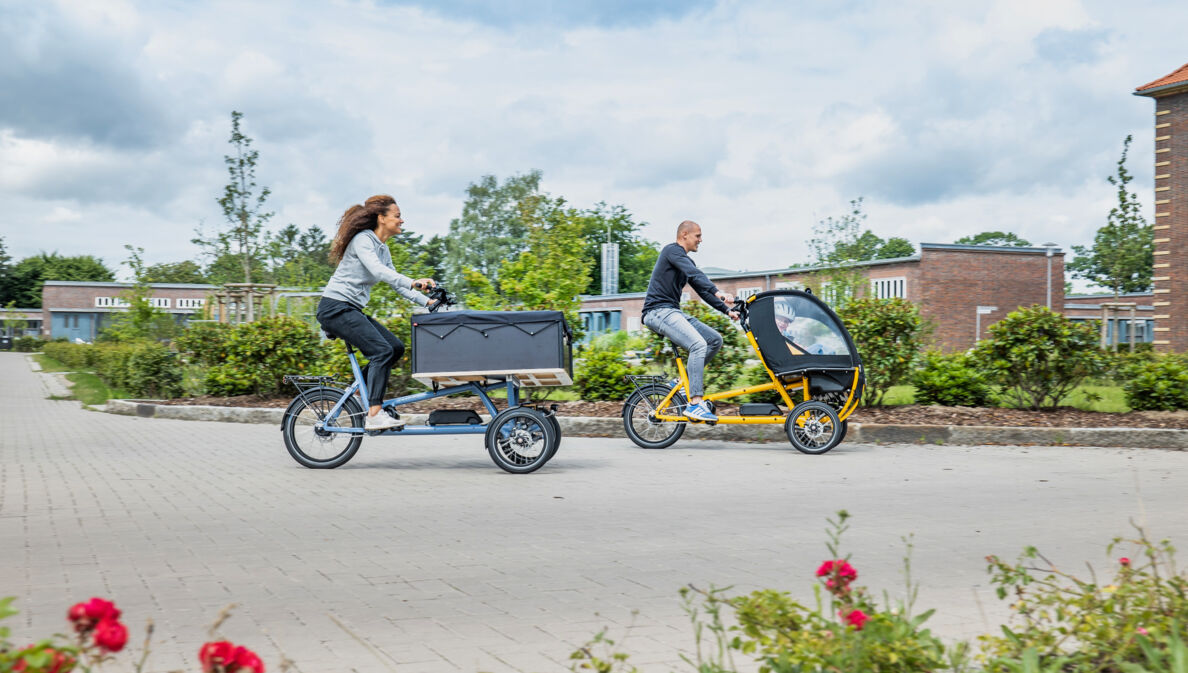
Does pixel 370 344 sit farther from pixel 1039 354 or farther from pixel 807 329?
pixel 1039 354

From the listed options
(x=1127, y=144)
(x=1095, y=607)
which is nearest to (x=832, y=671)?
(x=1095, y=607)

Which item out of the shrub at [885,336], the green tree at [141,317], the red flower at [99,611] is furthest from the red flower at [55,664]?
the green tree at [141,317]

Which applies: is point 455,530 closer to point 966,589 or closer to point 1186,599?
point 966,589

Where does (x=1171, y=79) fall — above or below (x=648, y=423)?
above

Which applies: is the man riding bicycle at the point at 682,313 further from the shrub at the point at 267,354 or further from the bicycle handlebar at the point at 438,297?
the shrub at the point at 267,354

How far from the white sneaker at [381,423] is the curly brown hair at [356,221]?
1412mm

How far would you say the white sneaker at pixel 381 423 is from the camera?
897 cm

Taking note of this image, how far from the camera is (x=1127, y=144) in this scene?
117 ft

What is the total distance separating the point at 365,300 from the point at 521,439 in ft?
5.99

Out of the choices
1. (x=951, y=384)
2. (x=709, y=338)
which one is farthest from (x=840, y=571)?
(x=951, y=384)

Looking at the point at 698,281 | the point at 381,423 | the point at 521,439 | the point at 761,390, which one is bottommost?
the point at 521,439

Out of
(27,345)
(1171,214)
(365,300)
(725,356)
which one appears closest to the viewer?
(365,300)

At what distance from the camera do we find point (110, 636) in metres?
2.07

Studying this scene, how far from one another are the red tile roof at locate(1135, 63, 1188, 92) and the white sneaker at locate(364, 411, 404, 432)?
96.7ft
